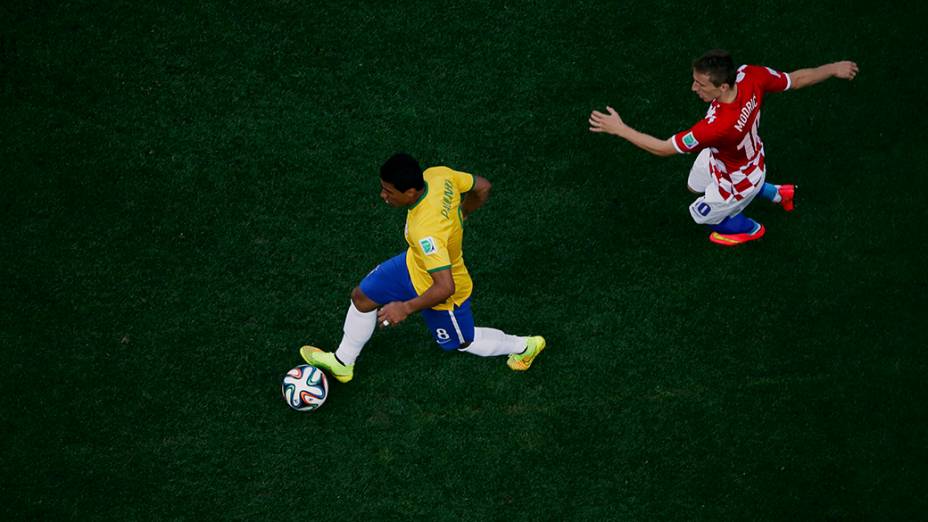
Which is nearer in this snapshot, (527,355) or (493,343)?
(493,343)

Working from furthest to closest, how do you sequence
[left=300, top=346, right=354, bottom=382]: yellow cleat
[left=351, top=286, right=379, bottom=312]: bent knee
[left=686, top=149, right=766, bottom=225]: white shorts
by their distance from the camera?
[left=686, top=149, right=766, bottom=225]: white shorts < [left=300, top=346, right=354, bottom=382]: yellow cleat < [left=351, top=286, right=379, bottom=312]: bent knee

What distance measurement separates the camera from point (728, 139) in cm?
621

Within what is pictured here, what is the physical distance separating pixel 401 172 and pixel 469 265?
86.4 inches

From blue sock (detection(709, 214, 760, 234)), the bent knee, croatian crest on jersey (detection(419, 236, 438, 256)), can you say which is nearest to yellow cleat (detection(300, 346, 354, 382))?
the bent knee

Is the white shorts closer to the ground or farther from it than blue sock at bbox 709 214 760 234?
farther from it

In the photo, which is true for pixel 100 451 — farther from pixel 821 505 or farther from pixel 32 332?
pixel 821 505

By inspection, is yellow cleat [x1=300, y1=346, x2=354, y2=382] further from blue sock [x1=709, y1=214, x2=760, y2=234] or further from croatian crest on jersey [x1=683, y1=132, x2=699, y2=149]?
blue sock [x1=709, y1=214, x2=760, y2=234]

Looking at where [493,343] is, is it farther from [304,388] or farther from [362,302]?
[304,388]

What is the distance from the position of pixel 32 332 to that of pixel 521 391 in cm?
390

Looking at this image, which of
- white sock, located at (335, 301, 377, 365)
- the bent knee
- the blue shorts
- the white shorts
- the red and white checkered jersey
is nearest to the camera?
the blue shorts

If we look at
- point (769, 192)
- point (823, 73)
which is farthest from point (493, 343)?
point (823, 73)

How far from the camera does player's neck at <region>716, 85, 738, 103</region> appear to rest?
609 centimetres

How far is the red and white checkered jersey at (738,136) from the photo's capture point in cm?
612

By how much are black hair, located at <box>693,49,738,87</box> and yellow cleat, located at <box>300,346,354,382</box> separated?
338cm
